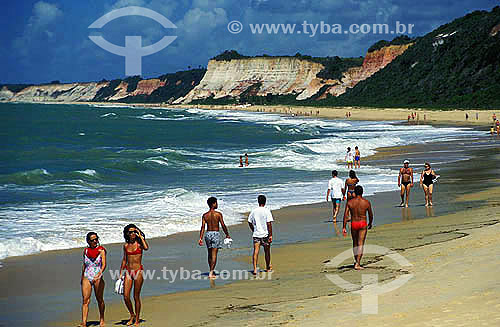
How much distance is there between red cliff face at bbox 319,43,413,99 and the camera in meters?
138

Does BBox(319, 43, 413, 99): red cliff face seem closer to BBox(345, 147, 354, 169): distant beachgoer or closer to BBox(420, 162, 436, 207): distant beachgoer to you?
BBox(345, 147, 354, 169): distant beachgoer

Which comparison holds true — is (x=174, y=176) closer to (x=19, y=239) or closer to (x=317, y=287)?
(x=19, y=239)

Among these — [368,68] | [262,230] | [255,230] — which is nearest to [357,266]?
[262,230]

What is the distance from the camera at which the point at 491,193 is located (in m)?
16.9

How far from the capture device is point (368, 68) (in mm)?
143375

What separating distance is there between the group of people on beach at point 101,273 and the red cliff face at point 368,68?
132264 millimetres

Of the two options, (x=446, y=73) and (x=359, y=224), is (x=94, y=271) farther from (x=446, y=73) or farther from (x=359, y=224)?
(x=446, y=73)

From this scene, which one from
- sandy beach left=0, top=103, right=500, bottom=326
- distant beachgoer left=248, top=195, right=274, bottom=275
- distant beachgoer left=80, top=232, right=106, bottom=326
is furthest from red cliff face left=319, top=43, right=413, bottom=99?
distant beachgoer left=80, top=232, right=106, bottom=326

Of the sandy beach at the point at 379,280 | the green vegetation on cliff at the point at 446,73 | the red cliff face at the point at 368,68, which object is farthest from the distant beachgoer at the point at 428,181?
the red cliff face at the point at 368,68

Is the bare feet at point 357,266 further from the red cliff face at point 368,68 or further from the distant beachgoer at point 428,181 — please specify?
the red cliff face at point 368,68

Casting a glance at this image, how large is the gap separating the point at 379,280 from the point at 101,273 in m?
3.49

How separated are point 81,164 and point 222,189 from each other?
584 inches

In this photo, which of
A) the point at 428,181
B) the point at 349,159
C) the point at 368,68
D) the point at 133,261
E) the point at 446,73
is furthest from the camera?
the point at 368,68

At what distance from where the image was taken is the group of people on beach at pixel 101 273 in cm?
765
